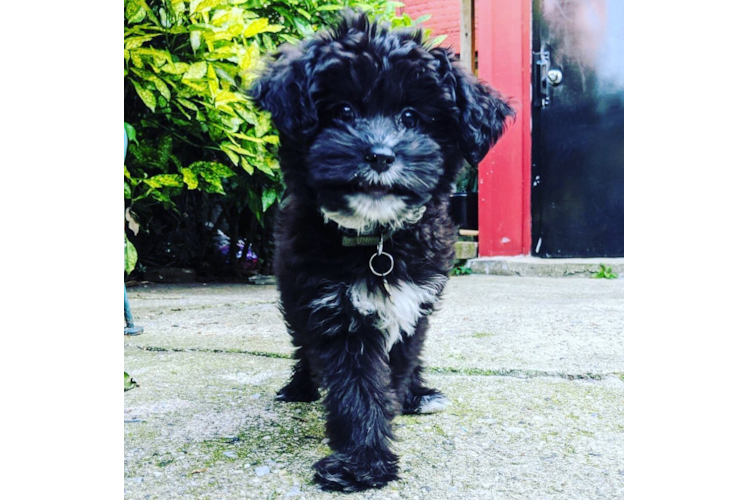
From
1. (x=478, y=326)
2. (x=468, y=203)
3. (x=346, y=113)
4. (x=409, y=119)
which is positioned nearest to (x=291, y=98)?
(x=346, y=113)

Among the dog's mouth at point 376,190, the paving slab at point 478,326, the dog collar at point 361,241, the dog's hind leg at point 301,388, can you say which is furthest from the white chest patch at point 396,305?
the paving slab at point 478,326

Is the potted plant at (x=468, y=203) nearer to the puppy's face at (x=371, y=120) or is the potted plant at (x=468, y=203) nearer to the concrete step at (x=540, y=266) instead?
the concrete step at (x=540, y=266)

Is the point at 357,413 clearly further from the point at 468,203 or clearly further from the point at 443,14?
the point at 443,14

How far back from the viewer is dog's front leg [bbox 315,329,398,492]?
1.53m

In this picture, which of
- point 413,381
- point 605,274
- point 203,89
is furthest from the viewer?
point 605,274

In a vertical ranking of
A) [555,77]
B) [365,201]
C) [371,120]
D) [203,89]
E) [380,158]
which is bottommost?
[365,201]

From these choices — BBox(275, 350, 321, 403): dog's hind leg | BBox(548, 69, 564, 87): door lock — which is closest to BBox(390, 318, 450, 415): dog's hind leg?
BBox(275, 350, 321, 403): dog's hind leg

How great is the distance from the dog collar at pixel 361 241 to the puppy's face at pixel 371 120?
31 mm

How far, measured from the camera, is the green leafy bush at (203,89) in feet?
9.92

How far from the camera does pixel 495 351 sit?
9.30 ft

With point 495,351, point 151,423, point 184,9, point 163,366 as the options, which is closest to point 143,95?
point 184,9

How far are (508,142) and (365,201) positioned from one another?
14.4 ft

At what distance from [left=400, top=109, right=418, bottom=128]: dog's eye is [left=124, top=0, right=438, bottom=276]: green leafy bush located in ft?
3.24

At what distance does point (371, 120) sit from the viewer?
167cm
